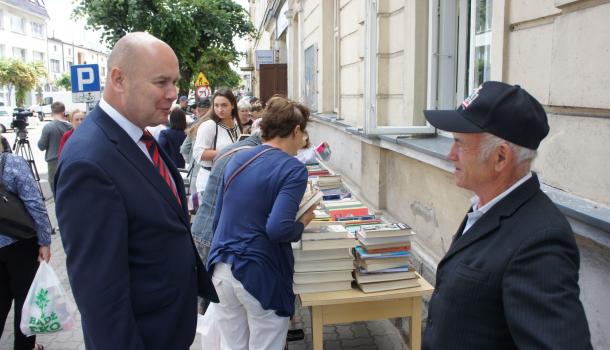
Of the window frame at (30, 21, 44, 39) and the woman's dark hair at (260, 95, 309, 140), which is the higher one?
the window frame at (30, 21, 44, 39)

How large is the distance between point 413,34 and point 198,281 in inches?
123

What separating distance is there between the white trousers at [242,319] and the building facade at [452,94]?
154cm

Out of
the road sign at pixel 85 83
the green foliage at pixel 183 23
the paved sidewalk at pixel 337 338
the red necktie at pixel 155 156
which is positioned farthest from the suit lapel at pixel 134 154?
the green foliage at pixel 183 23

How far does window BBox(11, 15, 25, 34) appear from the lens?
183ft

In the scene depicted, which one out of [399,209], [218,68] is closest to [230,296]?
[399,209]

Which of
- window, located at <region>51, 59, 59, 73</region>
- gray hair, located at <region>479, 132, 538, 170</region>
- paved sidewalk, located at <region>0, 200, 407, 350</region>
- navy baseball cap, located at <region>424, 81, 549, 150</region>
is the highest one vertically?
window, located at <region>51, 59, 59, 73</region>

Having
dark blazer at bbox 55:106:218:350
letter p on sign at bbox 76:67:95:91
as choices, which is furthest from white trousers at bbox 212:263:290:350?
letter p on sign at bbox 76:67:95:91

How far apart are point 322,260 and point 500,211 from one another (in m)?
1.79

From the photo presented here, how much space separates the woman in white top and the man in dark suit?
3047 millimetres

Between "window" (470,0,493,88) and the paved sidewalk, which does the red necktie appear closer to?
the paved sidewalk

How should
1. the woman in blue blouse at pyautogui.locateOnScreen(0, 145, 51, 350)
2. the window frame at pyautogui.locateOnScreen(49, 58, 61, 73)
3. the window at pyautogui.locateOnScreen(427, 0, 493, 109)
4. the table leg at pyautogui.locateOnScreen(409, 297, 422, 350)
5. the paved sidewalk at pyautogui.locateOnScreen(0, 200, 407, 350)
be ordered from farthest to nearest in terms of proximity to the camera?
the window frame at pyautogui.locateOnScreen(49, 58, 61, 73), the window at pyautogui.locateOnScreen(427, 0, 493, 109), the paved sidewalk at pyautogui.locateOnScreen(0, 200, 407, 350), the woman in blue blouse at pyautogui.locateOnScreen(0, 145, 51, 350), the table leg at pyautogui.locateOnScreen(409, 297, 422, 350)

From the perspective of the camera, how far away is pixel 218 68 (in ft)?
72.5

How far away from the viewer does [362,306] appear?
3213 millimetres

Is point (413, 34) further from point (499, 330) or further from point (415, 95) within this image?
point (499, 330)
